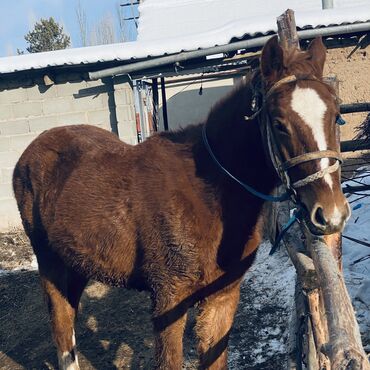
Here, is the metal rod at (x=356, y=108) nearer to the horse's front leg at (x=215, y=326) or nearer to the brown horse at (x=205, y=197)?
the brown horse at (x=205, y=197)

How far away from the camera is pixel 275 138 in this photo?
2014 mm

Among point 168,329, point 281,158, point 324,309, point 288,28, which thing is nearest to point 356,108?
point 288,28

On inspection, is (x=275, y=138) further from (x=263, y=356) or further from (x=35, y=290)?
(x=35, y=290)

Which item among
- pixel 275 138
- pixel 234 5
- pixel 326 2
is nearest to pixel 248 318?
pixel 275 138

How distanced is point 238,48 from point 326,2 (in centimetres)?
462

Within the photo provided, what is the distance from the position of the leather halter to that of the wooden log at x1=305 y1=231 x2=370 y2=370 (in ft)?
1.13

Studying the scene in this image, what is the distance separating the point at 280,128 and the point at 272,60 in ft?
1.16

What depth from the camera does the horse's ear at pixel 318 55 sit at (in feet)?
7.02

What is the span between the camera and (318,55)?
2191 millimetres

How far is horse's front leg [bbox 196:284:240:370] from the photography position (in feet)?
8.52

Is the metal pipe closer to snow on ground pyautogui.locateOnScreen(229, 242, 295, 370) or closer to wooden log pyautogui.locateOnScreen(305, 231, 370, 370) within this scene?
snow on ground pyautogui.locateOnScreen(229, 242, 295, 370)

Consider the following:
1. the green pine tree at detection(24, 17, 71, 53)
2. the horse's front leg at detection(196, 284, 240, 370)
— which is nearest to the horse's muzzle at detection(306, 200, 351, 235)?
the horse's front leg at detection(196, 284, 240, 370)

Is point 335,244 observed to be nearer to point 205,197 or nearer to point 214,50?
point 205,197

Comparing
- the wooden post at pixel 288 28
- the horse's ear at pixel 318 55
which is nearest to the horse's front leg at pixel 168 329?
the horse's ear at pixel 318 55
